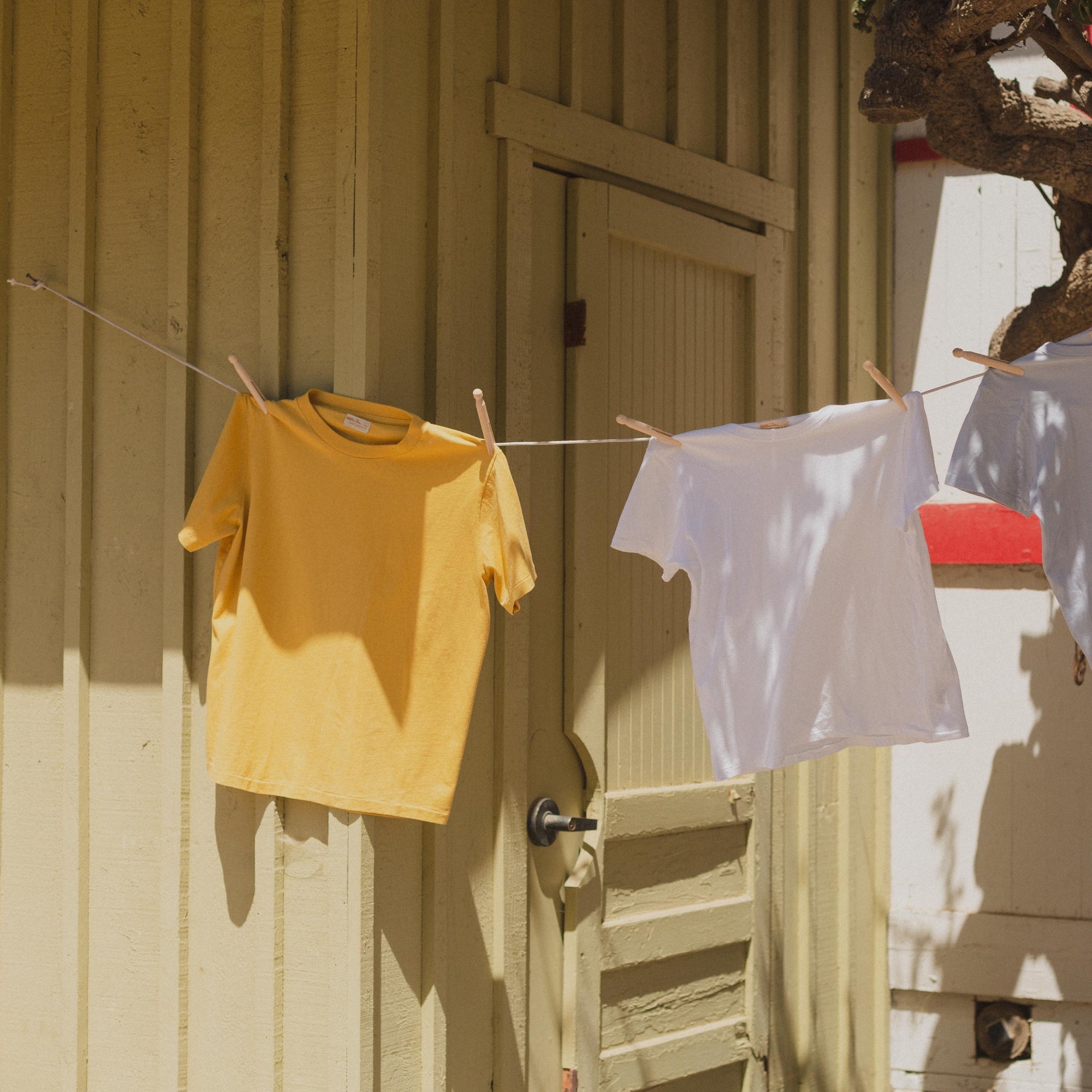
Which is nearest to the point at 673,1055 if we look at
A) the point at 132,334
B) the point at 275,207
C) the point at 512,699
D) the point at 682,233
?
the point at 512,699

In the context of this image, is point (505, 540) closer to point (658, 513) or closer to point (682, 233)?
point (658, 513)

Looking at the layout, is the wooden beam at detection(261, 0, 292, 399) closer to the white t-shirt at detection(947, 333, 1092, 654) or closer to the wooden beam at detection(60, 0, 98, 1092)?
the wooden beam at detection(60, 0, 98, 1092)

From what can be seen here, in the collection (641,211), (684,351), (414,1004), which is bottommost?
(414,1004)

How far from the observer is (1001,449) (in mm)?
3076

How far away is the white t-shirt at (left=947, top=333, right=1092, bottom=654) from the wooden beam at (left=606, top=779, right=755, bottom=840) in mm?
1813

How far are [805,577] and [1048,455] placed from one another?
2.09 feet

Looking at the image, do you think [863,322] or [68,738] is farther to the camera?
[863,322]

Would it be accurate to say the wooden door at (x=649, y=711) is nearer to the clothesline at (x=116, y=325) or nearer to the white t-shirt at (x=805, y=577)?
the white t-shirt at (x=805, y=577)

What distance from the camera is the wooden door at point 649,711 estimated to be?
4.30m

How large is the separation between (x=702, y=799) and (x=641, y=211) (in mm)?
2071

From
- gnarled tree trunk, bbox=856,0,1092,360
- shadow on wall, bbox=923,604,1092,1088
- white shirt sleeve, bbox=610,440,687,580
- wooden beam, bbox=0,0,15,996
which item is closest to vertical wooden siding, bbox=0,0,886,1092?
wooden beam, bbox=0,0,15,996

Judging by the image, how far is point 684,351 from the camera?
4730mm

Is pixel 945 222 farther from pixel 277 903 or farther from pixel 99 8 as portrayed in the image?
pixel 277 903

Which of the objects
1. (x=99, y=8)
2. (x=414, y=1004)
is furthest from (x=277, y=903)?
(x=99, y=8)
